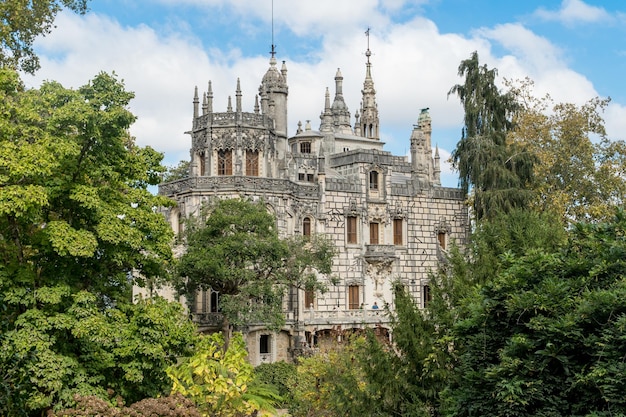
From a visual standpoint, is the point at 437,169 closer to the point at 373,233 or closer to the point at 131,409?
the point at 373,233

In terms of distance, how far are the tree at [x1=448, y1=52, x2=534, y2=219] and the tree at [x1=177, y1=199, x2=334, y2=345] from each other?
35.0ft

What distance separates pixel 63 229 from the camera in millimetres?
22656

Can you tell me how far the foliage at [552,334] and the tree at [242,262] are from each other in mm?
24142

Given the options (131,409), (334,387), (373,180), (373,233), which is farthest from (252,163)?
(131,409)

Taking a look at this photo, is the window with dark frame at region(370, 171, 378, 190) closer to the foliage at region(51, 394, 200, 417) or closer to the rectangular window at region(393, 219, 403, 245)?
the rectangular window at region(393, 219, 403, 245)

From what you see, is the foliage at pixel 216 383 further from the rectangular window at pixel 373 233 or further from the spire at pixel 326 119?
the spire at pixel 326 119

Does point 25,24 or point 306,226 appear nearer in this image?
point 25,24

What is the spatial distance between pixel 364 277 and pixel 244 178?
10.2 meters

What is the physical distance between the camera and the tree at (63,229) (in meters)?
22.1

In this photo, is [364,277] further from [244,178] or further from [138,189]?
[138,189]

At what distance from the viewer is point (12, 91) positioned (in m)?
25.2

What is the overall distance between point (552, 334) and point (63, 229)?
12.1m

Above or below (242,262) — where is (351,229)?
above

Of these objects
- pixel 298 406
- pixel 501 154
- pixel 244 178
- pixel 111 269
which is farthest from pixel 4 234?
pixel 501 154
